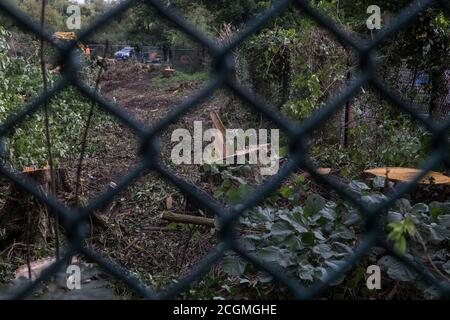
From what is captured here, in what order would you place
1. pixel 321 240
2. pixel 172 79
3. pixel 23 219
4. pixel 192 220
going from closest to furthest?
1. pixel 321 240
2. pixel 192 220
3. pixel 23 219
4. pixel 172 79

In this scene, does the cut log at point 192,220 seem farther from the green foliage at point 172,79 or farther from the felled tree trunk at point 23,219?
the green foliage at point 172,79

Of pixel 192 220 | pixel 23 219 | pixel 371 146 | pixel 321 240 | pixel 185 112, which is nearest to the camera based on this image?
pixel 185 112

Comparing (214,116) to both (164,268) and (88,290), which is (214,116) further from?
(88,290)

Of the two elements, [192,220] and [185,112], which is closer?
[185,112]

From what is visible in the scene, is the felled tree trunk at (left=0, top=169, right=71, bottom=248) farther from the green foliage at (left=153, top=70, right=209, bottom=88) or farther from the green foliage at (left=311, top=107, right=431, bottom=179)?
the green foliage at (left=153, top=70, right=209, bottom=88)

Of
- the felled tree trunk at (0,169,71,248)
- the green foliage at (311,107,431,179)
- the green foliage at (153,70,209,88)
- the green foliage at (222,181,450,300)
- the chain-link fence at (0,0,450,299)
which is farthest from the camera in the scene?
the green foliage at (153,70,209,88)

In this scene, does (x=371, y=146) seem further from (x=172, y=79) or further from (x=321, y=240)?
(x=172, y=79)

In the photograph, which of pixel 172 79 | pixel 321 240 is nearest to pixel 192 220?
→ pixel 321 240

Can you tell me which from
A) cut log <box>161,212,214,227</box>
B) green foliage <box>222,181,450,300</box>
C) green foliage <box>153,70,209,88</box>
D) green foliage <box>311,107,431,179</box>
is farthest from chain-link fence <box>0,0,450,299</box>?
green foliage <box>153,70,209,88</box>

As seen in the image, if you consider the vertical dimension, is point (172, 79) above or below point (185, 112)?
above

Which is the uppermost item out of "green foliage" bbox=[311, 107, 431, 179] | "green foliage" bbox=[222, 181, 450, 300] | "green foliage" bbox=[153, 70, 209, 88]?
"green foliage" bbox=[153, 70, 209, 88]

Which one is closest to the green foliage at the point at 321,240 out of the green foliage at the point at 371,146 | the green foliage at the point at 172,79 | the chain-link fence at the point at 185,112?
the chain-link fence at the point at 185,112

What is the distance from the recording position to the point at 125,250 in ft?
12.5

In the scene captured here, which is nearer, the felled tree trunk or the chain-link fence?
the chain-link fence
